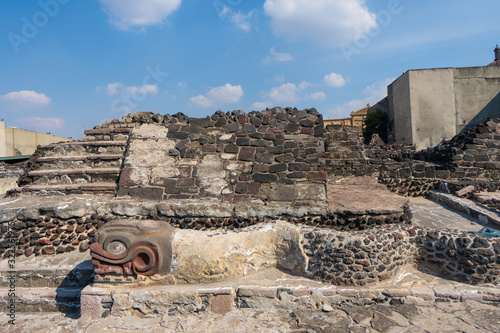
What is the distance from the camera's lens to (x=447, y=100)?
19234 mm

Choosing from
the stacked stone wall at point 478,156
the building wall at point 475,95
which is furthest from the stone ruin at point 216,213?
the building wall at point 475,95

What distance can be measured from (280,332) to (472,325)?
1594mm

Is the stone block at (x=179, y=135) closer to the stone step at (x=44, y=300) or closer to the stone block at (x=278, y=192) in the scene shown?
the stone block at (x=278, y=192)

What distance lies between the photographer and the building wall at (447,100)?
63.0 feet

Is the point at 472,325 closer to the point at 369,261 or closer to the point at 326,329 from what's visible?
the point at 369,261

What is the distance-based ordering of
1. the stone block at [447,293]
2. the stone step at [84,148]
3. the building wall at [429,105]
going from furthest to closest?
the building wall at [429,105], the stone step at [84,148], the stone block at [447,293]

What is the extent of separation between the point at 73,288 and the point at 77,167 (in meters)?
2.55

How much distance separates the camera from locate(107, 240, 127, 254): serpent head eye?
9.63ft

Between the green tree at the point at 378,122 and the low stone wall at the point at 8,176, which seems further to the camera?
the green tree at the point at 378,122

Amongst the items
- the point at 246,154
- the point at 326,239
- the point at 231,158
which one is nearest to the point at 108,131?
the point at 231,158

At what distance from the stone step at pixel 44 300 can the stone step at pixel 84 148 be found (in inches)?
110

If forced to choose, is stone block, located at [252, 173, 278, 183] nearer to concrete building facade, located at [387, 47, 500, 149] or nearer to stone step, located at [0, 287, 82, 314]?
stone step, located at [0, 287, 82, 314]

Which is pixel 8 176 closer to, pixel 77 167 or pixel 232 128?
pixel 77 167

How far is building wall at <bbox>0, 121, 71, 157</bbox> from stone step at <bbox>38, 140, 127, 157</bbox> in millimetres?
21525
